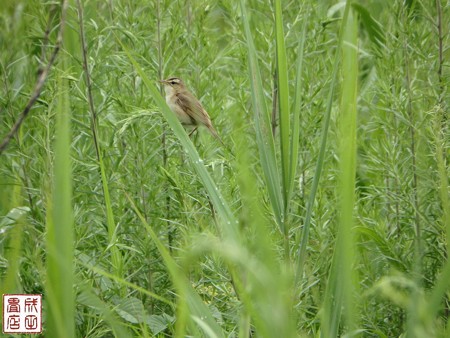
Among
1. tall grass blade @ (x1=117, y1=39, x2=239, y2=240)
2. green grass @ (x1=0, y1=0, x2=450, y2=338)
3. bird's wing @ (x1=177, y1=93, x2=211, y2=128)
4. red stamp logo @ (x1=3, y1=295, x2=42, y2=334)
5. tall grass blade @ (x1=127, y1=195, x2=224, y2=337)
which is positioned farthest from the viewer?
bird's wing @ (x1=177, y1=93, x2=211, y2=128)

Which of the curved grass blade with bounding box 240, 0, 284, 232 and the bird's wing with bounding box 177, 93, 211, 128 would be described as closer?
the curved grass blade with bounding box 240, 0, 284, 232

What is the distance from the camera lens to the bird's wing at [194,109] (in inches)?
170

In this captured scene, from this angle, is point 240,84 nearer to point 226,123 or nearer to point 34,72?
point 226,123

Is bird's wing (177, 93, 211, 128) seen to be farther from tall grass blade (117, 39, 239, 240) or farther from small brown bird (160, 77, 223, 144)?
tall grass blade (117, 39, 239, 240)

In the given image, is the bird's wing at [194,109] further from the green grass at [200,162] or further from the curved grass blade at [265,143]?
the curved grass blade at [265,143]

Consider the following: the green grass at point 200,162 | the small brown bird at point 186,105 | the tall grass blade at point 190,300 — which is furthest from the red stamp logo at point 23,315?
the small brown bird at point 186,105

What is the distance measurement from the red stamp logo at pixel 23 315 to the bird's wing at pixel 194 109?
1.34m

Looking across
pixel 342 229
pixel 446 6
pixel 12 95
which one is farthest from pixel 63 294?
pixel 446 6

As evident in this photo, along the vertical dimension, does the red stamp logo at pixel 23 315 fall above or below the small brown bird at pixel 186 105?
below

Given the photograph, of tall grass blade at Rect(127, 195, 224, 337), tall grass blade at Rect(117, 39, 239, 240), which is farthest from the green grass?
tall grass blade at Rect(127, 195, 224, 337)

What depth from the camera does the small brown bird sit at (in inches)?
171

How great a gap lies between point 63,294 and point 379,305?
73.7 inches

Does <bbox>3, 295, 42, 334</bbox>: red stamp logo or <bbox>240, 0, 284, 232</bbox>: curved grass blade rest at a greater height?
<bbox>240, 0, 284, 232</bbox>: curved grass blade

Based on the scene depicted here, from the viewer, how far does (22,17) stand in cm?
410
